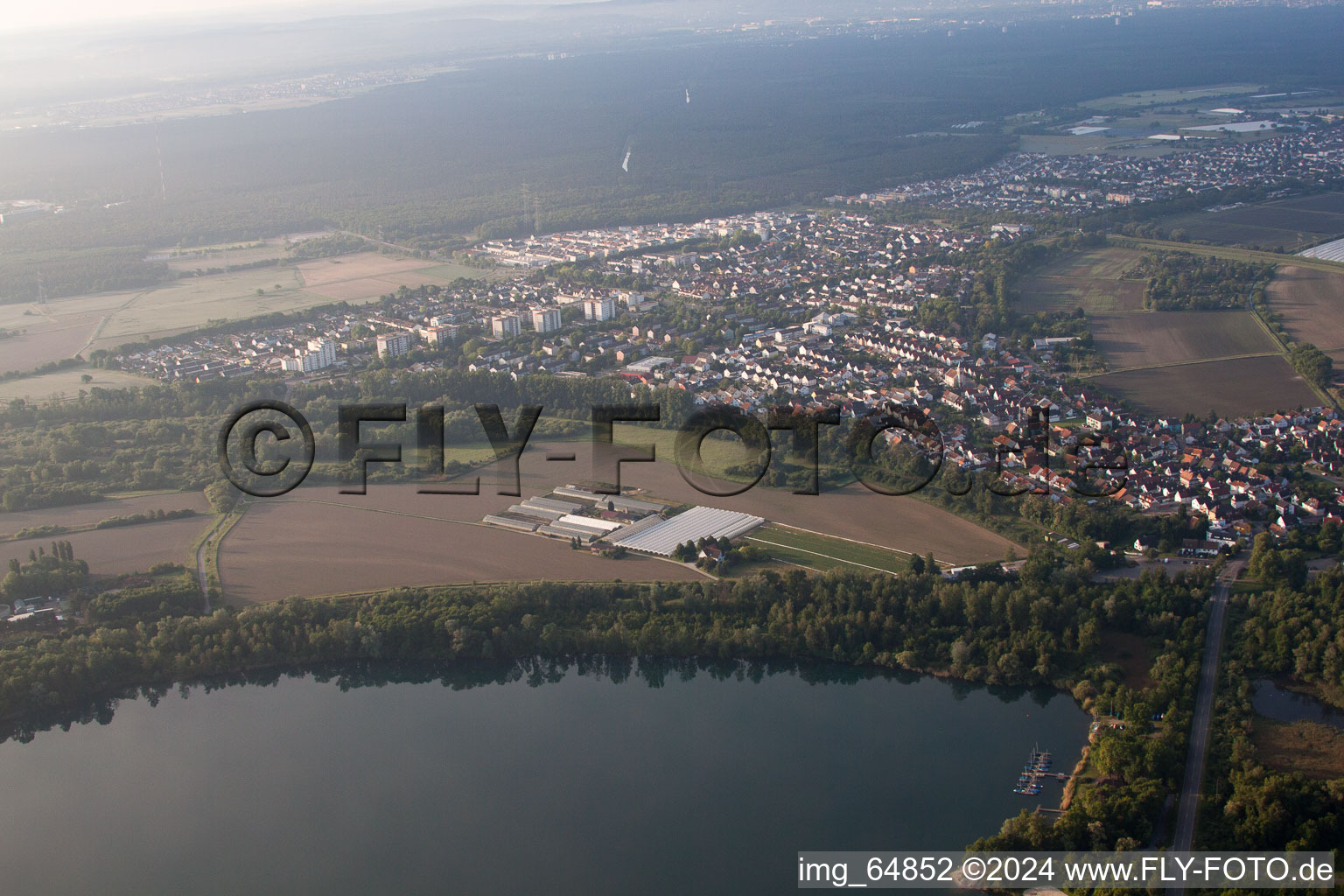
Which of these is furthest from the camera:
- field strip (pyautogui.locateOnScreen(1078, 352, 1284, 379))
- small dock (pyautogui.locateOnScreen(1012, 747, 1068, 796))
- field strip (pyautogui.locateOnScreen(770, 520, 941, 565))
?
field strip (pyautogui.locateOnScreen(1078, 352, 1284, 379))

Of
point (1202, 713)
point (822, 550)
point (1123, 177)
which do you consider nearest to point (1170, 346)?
point (822, 550)

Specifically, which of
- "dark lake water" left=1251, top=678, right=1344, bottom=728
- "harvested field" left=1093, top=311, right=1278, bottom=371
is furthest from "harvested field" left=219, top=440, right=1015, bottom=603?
"harvested field" left=1093, top=311, right=1278, bottom=371

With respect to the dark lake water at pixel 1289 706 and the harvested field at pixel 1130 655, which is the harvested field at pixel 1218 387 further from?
the dark lake water at pixel 1289 706

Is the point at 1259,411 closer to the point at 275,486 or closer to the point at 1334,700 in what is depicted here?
the point at 1334,700

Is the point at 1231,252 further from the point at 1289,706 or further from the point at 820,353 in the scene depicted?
the point at 1289,706

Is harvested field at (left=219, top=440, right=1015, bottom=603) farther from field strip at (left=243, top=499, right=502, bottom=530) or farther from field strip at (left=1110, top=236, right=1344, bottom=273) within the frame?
field strip at (left=1110, top=236, right=1344, bottom=273)

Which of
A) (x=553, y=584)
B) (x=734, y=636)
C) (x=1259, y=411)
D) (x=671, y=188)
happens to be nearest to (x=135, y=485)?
(x=553, y=584)

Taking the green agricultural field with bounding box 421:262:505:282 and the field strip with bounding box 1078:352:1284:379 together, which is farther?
the green agricultural field with bounding box 421:262:505:282

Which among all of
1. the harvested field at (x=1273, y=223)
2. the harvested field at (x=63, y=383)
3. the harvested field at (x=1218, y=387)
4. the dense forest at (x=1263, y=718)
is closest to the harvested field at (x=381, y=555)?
the dense forest at (x=1263, y=718)
